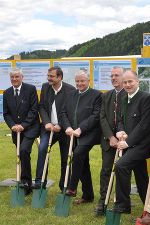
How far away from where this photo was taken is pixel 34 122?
762 centimetres

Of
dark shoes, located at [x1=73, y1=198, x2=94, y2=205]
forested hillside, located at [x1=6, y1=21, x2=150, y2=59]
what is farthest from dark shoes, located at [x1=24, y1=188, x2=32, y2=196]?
forested hillside, located at [x1=6, y1=21, x2=150, y2=59]

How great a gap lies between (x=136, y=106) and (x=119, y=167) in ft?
2.82

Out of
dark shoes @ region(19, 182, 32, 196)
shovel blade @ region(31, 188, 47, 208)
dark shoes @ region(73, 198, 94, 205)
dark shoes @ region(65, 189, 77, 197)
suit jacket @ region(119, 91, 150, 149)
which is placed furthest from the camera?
dark shoes @ region(19, 182, 32, 196)

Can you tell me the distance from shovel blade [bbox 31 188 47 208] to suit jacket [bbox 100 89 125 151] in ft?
4.17

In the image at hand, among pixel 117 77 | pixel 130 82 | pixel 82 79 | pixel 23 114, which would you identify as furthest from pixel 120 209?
pixel 23 114

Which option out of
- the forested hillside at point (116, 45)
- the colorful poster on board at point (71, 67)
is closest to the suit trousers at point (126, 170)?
the colorful poster on board at point (71, 67)

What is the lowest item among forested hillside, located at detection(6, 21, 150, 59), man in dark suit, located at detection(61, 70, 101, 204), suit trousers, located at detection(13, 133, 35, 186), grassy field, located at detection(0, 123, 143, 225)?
grassy field, located at detection(0, 123, 143, 225)

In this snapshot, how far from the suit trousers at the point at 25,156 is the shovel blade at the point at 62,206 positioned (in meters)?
1.12

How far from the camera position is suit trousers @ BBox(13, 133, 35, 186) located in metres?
7.45

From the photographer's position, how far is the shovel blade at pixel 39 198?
6996 millimetres

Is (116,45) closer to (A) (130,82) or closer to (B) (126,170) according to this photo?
(A) (130,82)

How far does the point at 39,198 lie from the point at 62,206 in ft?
1.72

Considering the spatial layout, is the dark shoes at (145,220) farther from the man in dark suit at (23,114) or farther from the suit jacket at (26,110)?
the suit jacket at (26,110)

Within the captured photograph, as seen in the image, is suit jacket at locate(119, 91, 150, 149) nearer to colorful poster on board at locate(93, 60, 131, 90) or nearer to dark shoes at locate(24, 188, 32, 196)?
dark shoes at locate(24, 188, 32, 196)
